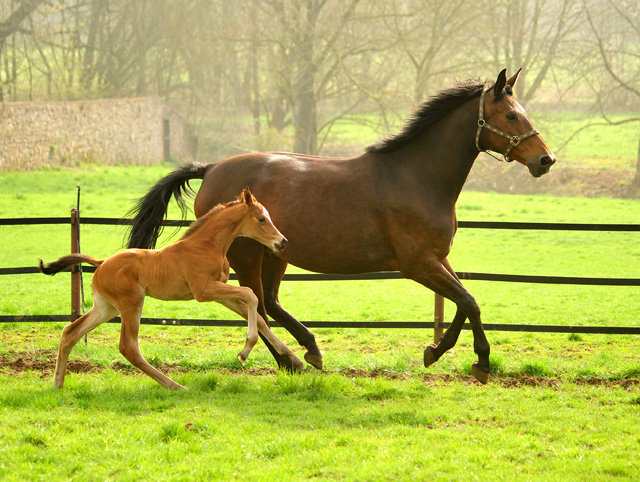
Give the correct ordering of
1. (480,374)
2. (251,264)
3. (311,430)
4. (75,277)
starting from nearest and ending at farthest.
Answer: (311,430)
(480,374)
(251,264)
(75,277)

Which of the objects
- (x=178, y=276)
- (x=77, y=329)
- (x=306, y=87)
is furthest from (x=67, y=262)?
(x=306, y=87)

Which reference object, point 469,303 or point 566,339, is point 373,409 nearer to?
point 469,303

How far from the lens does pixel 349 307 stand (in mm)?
10789

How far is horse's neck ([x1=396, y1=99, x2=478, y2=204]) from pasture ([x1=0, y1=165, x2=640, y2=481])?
169 centimetres

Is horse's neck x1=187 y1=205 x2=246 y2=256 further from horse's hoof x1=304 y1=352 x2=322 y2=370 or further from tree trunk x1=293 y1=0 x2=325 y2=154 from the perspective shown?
tree trunk x1=293 y1=0 x2=325 y2=154

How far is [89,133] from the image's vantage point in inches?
1028

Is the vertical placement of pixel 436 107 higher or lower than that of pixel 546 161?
higher

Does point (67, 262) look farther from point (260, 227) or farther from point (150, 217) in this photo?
point (260, 227)

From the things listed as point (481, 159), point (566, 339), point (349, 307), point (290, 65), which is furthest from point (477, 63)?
point (566, 339)

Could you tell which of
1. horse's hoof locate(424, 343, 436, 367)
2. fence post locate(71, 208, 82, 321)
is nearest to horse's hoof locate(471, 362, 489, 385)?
horse's hoof locate(424, 343, 436, 367)

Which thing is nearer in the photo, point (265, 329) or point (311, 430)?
point (311, 430)

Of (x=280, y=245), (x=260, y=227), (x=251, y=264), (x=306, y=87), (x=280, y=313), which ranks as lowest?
(x=280, y=313)

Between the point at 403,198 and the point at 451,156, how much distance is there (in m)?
0.54

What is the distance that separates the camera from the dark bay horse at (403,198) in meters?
5.96
